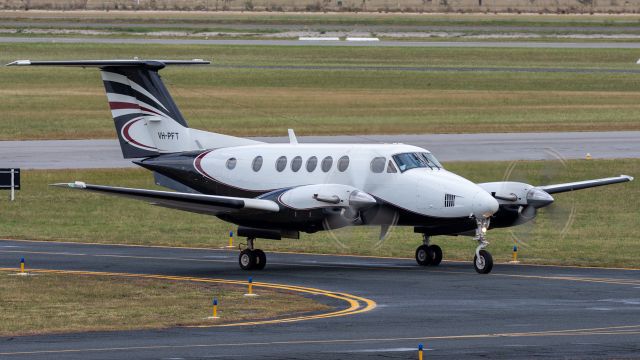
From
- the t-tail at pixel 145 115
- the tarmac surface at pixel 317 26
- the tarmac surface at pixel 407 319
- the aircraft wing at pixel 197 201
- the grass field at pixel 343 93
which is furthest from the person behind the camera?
the tarmac surface at pixel 317 26

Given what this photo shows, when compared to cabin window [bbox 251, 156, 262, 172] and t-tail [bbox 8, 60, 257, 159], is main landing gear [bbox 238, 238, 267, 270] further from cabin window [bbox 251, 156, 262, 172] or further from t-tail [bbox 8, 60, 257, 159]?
t-tail [bbox 8, 60, 257, 159]

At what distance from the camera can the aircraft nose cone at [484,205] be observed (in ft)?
105

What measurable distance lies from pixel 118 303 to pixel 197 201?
5.33 metres

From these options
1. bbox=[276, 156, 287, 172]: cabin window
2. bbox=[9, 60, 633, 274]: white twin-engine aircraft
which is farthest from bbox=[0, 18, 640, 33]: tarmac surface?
bbox=[276, 156, 287, 172]: cabin window

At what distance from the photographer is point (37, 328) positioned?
24.5m

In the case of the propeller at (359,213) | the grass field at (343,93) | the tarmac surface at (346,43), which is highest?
the tarmac surface at (346,43)

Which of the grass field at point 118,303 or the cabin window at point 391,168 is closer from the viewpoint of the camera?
the grass field at point 118,303

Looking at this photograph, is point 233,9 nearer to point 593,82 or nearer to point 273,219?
point 593,82

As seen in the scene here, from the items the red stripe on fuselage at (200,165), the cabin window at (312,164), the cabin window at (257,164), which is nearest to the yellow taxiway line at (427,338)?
the cabin window at (312,164)

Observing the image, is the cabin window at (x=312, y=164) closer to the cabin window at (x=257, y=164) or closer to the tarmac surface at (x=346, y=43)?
the cabin window at (x=257, y=164)

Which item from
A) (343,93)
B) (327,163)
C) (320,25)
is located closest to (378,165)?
(327,163)

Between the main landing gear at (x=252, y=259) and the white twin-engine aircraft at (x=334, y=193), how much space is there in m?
0.03

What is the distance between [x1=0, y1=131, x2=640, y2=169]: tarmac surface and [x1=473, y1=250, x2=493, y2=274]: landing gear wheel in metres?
25.0

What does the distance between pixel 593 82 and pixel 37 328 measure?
228 feet
